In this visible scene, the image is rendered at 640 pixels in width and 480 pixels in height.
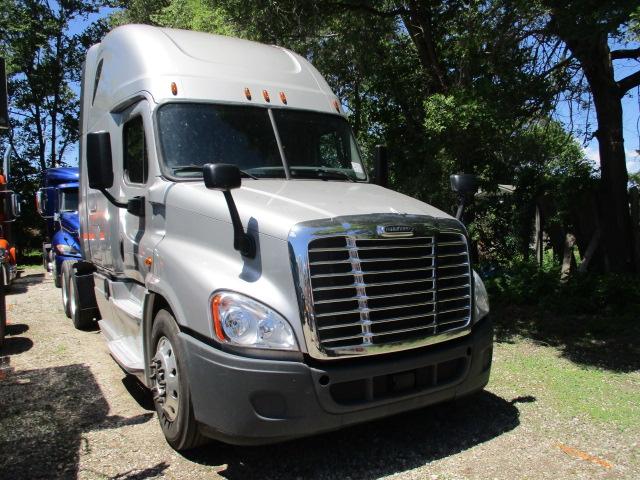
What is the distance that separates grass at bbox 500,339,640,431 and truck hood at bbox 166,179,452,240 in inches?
86.5

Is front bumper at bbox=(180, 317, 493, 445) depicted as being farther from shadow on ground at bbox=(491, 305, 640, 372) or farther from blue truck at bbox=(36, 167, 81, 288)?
blue truck at bbox=(36, 167, 81, 288)

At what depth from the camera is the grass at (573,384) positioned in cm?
477

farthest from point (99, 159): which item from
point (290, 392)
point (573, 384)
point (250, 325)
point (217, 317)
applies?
point (573, 384)

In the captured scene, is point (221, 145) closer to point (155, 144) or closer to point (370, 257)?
point (155, 144)

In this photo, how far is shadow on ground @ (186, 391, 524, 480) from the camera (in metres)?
3.87

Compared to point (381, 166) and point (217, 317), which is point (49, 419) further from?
point (381, 166)

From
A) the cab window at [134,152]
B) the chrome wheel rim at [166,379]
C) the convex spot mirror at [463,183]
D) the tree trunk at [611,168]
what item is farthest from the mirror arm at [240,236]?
the tree trunk at [611,168]

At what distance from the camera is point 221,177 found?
3635 millimetres

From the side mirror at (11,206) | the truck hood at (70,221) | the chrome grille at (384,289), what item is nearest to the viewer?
the chrome grille at (384,289)

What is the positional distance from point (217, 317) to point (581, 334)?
566 centimetres

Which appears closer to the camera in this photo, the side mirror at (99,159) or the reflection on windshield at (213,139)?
the reflection on windshield at (213,139)

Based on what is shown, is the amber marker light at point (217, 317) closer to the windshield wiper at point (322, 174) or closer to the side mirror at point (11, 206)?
the windshield wiper at point (322, 174)

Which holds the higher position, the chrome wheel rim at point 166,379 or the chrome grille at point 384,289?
the chrome grille at point 384,289

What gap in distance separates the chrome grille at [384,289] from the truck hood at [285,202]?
0.26 m
